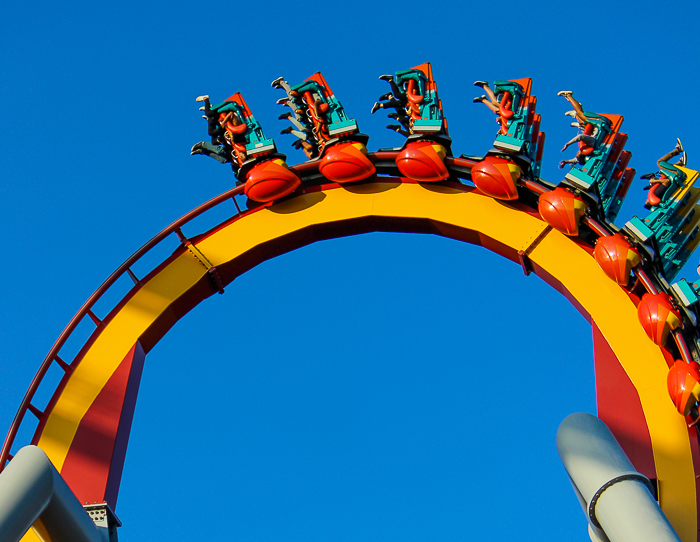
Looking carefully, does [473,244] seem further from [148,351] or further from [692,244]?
[148,351]

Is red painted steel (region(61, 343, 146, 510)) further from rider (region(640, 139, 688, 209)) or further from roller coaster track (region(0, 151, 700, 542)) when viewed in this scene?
Answer: rider (region(640, 139, 688, 209))

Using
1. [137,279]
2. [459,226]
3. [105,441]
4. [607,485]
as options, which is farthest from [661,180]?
[105,441]

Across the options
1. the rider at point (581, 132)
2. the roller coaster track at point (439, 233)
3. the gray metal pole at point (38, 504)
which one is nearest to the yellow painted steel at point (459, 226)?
the roller coaster track at point (439, 233)

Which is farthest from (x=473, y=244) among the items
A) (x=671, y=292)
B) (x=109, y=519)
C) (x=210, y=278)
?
(x=109, y=519)

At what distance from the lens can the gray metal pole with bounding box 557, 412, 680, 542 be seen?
265 inches

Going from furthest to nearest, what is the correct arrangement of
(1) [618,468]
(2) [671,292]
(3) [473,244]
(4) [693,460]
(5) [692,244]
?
1. (3) [473,244]
2. (5) [692,244]
3. (2) [671,292]
4. (4) [693,460]
5. (1) [618,468]

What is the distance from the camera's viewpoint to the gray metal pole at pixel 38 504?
638 cm

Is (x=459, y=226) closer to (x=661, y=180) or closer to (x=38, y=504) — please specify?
(x=661, y=180)

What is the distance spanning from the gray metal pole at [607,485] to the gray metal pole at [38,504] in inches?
175

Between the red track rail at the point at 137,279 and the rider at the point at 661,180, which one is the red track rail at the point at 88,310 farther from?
the rider at the point at 661,180

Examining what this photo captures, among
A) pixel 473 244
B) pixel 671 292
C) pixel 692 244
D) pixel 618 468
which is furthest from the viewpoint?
pixel 473 244

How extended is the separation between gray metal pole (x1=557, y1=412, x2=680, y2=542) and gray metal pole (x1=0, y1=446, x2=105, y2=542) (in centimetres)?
445

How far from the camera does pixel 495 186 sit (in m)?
10.6

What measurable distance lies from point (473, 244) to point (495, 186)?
1.01 meters
